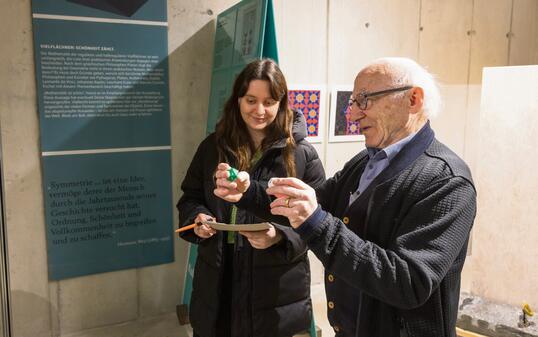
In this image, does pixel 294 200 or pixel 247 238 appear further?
pixel 247 238

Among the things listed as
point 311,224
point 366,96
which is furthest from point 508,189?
point 311,224

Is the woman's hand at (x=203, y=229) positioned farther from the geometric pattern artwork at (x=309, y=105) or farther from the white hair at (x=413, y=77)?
the geometric pattern artwork at (x=309, y=105)

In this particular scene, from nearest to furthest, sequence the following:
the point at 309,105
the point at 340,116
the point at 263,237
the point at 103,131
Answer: the point at 263,237 → the point at 103,131 → the point at 309,105 → the point at 340,116

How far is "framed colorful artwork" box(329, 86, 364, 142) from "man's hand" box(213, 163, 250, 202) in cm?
201

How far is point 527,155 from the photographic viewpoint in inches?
100

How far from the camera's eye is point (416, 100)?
1.22m

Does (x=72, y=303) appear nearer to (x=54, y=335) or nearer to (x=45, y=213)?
(x=54, y=335)

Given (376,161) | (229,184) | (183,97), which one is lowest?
(229,184)

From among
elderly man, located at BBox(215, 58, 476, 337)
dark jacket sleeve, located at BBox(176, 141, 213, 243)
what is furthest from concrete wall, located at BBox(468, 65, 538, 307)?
dark jacket sleeve, located at BBox(176, 141, 213, 243)

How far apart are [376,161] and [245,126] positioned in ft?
2.64

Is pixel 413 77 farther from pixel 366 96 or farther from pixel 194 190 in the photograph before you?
pixel 194 190

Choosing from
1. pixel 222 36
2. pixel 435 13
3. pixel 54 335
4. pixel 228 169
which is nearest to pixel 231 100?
pixel 228 169

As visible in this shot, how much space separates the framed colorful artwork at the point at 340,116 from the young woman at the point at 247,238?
1.50 m

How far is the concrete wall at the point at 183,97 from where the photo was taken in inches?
96.9
